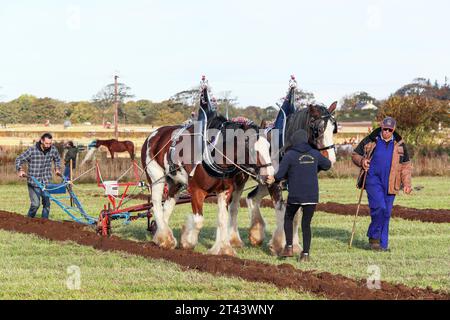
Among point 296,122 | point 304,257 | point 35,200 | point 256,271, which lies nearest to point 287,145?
point 296,122

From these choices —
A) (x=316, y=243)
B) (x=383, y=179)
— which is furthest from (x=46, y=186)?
(x=383, y=179)

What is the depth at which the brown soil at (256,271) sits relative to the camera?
9.28 meters

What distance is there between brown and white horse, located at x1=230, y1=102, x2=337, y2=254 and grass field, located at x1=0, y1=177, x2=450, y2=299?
294 mm

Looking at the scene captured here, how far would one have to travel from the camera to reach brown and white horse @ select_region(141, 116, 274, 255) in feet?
40.3

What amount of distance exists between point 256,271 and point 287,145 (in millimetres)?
2840

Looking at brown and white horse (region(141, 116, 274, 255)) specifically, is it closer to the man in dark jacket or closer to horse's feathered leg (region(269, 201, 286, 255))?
the man in dark jacket

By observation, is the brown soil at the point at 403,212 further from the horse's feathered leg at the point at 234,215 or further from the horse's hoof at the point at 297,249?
the horse's feathered leg at the point at 234,215

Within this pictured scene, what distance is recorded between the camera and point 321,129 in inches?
489

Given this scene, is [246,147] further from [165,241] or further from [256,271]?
[165,241]

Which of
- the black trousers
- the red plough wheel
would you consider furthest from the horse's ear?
the red plough wheel

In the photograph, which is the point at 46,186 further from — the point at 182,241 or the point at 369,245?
the point at 369,245
